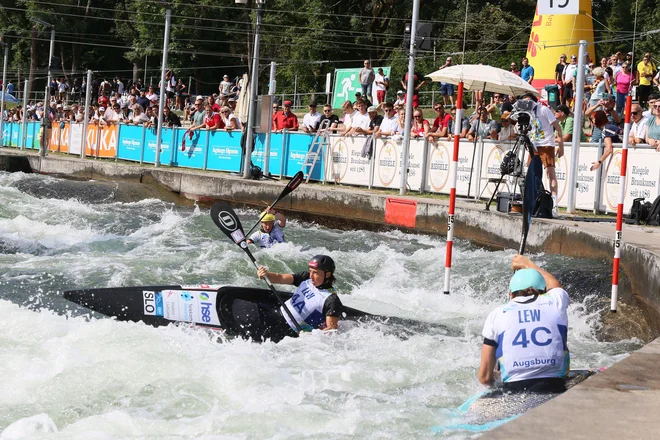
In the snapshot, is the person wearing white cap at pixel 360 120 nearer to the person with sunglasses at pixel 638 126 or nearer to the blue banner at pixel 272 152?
the blue banner at pixel 272 152

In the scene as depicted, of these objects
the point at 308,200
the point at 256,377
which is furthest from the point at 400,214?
the point at 256,377

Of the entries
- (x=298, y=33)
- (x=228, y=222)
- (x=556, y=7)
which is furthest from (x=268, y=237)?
(x=298, y=33)

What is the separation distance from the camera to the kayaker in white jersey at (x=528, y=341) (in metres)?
5.69

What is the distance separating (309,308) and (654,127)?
7.92 m

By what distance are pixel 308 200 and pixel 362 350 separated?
1044 centimetres

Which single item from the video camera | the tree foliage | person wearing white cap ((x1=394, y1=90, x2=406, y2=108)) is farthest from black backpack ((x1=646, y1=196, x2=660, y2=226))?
the tree foliage

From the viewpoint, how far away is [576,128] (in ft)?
46.7

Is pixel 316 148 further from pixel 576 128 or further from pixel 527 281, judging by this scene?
pixel 527 281

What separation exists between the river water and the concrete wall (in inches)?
16.4

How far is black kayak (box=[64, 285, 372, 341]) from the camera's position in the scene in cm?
836

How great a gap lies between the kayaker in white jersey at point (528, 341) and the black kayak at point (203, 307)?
→ 8.80ft

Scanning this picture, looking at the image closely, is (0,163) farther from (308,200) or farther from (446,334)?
(446,334)

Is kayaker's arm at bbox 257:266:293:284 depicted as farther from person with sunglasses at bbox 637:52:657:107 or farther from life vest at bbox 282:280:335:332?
person with sunglasses at bbox 637:52:657:107

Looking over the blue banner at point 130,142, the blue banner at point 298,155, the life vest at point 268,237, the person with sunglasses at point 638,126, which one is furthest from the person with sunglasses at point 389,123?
the blue banner at point 130,142
